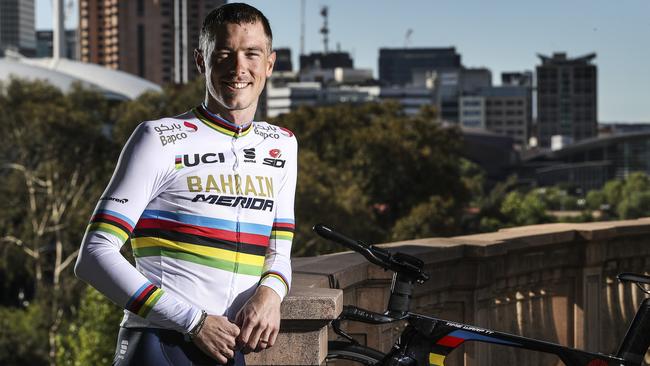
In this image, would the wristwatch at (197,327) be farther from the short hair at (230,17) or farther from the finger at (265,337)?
the short hair at (230,17)

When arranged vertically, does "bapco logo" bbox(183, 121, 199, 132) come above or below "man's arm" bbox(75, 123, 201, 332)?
above

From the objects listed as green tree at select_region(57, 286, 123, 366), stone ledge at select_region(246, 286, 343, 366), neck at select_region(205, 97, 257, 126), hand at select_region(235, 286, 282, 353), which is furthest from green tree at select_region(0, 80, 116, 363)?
hand at select_region(235, 286, 282, 353)

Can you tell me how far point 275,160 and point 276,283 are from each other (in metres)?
0.32

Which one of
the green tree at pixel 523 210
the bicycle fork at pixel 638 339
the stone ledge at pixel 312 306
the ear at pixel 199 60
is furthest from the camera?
the green tree at pixel 523 210

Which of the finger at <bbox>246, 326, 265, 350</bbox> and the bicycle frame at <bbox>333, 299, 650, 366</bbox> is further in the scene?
the bicycle frame at <bbox>333, 299, 650, 366</bbox>

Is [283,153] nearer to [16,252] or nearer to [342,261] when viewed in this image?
[342,261]

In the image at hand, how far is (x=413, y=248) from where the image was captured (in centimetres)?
616

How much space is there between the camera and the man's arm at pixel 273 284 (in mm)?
3328

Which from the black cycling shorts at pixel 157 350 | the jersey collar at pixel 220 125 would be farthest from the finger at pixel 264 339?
the jersey collar at pixel 220 125

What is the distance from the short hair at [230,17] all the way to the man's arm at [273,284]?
35 centimetres

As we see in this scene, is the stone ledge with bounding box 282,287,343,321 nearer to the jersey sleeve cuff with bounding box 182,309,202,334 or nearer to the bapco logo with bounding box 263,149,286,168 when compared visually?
the bapco logo with bounding box 263,149,286,168

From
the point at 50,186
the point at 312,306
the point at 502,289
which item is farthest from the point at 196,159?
the point at 50,186

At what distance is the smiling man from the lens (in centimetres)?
327

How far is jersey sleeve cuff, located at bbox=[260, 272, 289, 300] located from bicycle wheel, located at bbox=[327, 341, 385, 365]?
2.39 feet
